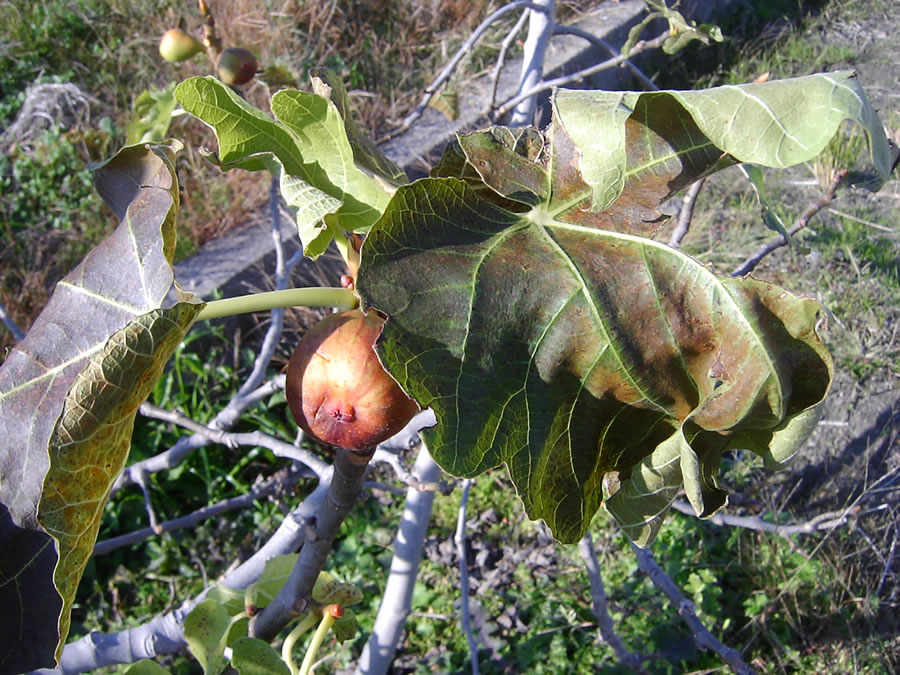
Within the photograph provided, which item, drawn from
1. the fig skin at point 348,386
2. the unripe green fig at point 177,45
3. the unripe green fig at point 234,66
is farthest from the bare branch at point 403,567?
the unripe green fig at point 177,45

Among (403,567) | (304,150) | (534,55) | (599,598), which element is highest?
(304,150)

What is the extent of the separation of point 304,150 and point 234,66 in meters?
1.07

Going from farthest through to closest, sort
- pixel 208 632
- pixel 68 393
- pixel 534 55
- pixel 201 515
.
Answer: pixel 534 55 → pixel 201 515 → pixel 208 632 → pixel 68 393

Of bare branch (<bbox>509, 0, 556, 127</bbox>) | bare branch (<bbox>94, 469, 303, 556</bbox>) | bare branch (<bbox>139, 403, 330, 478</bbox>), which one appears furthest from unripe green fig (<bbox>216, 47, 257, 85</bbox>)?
bare branch (<bbox>94, 469, 303, 556</bbox>)

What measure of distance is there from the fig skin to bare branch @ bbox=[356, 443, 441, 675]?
655 millimetres

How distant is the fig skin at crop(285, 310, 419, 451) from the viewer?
0.68 metres

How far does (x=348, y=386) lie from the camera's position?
2.25ft

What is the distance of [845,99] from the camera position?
0.55 metres

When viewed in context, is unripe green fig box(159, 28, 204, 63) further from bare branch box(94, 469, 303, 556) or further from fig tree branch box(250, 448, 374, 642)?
fig tree branch box(250, 448, 374, 642)

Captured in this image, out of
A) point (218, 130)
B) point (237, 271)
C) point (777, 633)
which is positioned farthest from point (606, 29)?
point (218, 130)

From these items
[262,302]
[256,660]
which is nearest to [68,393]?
[262,302]

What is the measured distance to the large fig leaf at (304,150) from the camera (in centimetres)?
71

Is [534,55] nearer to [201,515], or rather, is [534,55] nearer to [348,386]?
[201,515]

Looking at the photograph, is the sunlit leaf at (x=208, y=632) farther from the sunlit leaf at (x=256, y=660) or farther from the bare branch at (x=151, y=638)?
the bare branch at (x=151, y=638)
